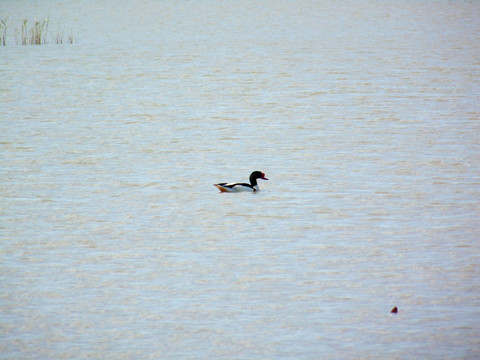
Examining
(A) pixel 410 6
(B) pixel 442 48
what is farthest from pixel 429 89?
(A) pixel 410 6

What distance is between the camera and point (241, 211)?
42.1 feet

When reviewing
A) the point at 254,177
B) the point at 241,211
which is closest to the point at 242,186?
the point at 254,177

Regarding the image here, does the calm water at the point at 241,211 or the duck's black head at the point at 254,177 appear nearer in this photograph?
the calm water at the point at 241,211

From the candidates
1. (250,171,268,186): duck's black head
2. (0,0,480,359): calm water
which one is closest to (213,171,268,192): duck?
(250,171,268,186): duck's black head

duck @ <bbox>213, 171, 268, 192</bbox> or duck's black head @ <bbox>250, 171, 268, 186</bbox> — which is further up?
duck's black head @ <bbox>250, 171, 268, 186</bbox>

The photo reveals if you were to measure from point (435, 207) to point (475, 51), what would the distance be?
20431 mm

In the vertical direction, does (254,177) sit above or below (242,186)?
above

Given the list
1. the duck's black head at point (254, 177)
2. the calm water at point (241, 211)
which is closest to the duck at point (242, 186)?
the duck's black head at point (254, 177)

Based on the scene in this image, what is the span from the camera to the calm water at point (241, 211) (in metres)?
8.16

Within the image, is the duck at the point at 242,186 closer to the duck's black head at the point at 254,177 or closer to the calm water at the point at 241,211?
the duck's black head at the point at 254,177

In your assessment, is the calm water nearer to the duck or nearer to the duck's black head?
the duck

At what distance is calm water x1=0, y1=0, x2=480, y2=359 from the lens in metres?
8.16

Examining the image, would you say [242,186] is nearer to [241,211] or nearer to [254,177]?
[254,177]

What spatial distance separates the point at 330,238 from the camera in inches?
440
